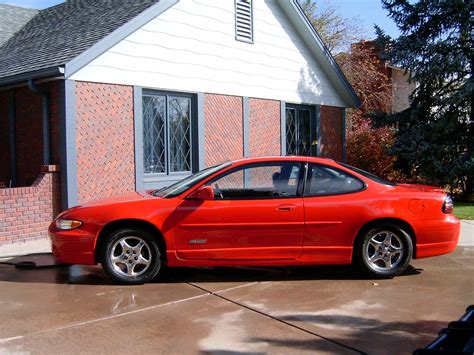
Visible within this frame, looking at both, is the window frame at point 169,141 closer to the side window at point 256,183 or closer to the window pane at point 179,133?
the window pane at point 179,133

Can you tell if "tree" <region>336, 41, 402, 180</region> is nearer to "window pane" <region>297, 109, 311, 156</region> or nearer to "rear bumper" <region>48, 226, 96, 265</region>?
"window pane" <region>297, 109, 311, 156</region>

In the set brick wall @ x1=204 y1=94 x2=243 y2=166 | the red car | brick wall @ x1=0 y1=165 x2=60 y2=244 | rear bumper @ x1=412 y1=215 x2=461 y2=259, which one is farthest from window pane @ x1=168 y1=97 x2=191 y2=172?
rear bumper @ x1=412 y1=215 x2=461 y2=259

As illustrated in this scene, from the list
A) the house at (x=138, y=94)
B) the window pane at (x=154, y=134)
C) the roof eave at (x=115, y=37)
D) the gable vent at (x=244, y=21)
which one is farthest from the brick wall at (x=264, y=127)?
the roof eave at (x=115, y=37)

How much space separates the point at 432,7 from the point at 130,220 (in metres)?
12.8

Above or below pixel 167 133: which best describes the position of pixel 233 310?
below

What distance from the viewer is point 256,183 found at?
6555 millimetres

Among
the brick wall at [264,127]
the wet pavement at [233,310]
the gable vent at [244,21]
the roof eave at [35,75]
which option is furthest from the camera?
the brick wall at [264,127]

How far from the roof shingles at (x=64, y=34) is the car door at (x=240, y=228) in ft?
15.8

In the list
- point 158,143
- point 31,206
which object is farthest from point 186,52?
point 31,206

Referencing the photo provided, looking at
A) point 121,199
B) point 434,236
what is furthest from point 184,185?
point 434,236

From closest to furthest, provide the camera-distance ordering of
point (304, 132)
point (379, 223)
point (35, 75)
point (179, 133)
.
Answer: point (379, 223) → point (35, 75) → point (179, 133) → point (304, 132)

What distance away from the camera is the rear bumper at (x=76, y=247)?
6250mm

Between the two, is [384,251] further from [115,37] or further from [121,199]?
[115,37]

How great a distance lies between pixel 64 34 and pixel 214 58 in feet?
11.1
